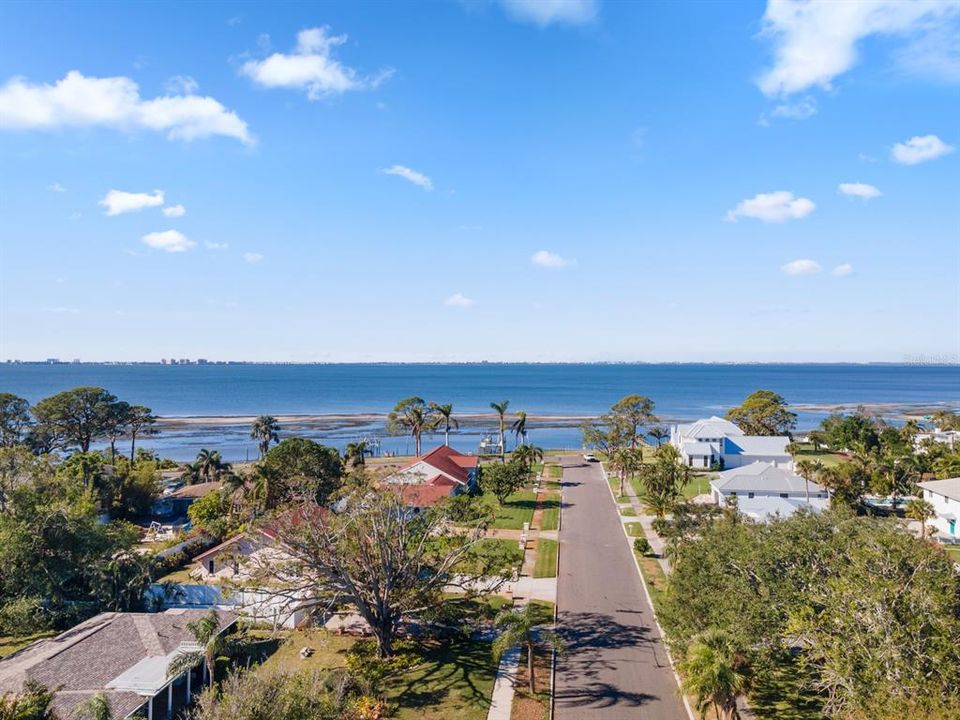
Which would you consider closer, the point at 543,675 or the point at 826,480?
the point at 543,675

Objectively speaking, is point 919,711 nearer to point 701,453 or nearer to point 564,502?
point 564,502

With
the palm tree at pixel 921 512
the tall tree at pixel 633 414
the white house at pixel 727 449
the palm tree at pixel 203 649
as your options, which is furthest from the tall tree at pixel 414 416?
the palm tree at pixel 203 649

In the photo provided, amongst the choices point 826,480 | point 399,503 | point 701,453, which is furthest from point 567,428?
point 399,503

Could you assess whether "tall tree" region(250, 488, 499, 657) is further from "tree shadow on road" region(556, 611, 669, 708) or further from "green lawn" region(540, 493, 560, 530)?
"green lawn" region(540, 493, 560, 530)

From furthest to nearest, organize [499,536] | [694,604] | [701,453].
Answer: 1. [701,453]
2. [499,536]
3. [694,604]

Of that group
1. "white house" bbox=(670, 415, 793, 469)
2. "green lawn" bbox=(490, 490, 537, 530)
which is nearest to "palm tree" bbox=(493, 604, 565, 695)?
"green lawn" bbox=(490, 490, 537, 530)

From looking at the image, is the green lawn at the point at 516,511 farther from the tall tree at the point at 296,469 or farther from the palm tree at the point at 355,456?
the palm tree at the point at 355,456
